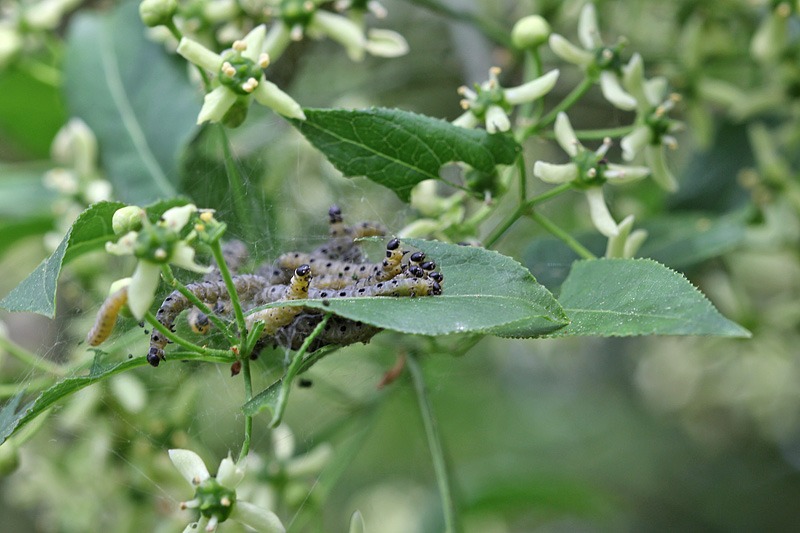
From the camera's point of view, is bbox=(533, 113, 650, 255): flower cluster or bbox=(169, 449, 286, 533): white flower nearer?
bbox=(169, 449, 286, 533): white flower

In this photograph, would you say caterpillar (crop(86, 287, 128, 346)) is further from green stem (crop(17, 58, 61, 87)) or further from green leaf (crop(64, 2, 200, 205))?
green stem (crop(17, 58, 61, 87))

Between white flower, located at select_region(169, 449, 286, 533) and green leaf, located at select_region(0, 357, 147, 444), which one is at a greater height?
green leaf, located at select_region(0, 357, 147, 444)

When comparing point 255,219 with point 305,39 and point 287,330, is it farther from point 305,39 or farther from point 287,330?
point 305,39

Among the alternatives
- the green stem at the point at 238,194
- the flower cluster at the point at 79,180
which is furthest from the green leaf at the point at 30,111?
the green stem at the point at 238,194

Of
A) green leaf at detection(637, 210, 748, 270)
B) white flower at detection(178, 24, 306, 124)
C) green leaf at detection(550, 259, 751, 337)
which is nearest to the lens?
green leaf at detection(550, 259, 751, 337)

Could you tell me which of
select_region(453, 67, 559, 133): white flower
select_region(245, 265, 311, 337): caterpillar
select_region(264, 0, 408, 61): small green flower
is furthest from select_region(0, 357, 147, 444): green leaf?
select_region(264, 0, 408, 61): small green flower
